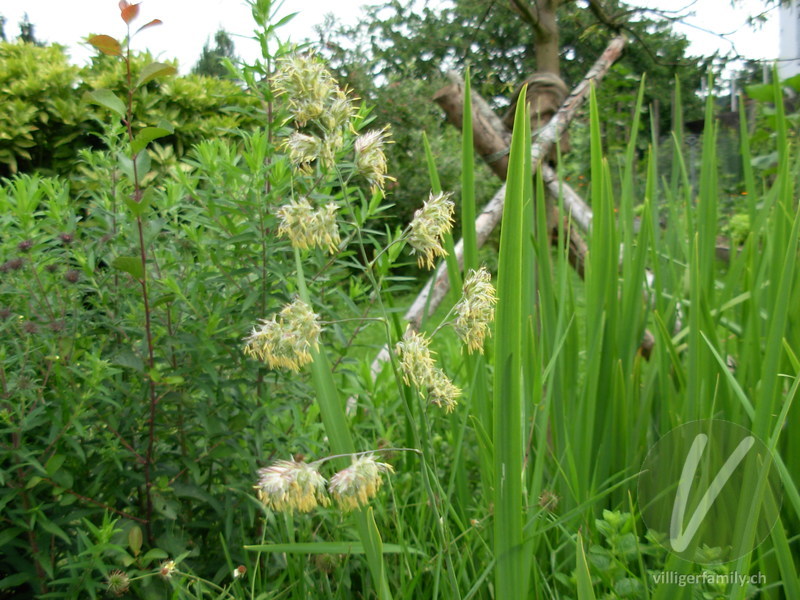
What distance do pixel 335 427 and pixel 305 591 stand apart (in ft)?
2.28

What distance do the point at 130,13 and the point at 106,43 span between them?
76 mm

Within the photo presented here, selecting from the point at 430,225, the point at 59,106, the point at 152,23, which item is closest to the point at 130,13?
the point at 152,23

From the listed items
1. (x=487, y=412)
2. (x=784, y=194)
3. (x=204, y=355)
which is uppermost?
(x=784, y=194)

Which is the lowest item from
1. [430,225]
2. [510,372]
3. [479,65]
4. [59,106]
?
[510,372]

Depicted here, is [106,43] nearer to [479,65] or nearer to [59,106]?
[59,106]

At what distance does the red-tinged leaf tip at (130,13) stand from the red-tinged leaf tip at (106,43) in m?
0.04

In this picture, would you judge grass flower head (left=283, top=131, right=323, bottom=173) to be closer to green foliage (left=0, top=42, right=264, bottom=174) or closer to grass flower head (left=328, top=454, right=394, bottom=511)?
grass flower head (left=328, top=454, right=394, bottom=511)

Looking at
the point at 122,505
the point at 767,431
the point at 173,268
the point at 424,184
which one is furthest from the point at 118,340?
the point at 424,184

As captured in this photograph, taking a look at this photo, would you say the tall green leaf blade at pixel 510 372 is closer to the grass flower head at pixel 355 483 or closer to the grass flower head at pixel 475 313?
the grass flower head at pixel 475 313

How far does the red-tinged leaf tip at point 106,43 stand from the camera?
1.19 m

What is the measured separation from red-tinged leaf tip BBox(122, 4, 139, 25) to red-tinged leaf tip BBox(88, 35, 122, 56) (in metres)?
0.04

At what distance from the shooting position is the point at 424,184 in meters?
8.27

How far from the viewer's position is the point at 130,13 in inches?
48.7

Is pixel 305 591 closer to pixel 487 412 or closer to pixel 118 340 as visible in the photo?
pixel 487 412
